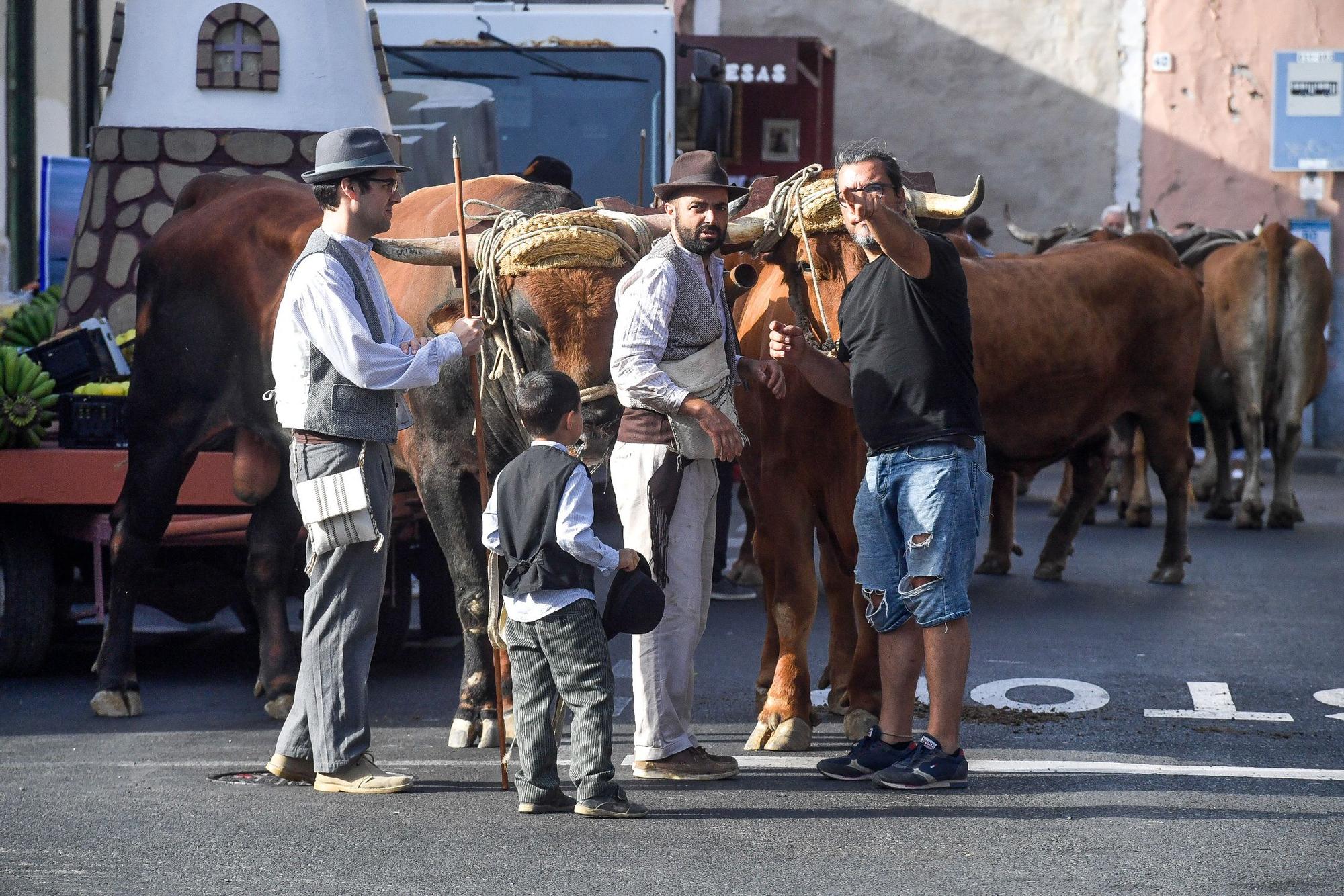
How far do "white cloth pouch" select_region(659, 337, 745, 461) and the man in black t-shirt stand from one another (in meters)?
0.20

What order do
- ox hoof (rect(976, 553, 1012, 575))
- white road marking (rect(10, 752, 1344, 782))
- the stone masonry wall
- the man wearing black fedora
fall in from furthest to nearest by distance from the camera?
ox hoof (rect(976, 553, 1012, 575)) → the stone masonry wall → white road marking (rect(10, 752, 1344, 782)) → the man wearing black fedora

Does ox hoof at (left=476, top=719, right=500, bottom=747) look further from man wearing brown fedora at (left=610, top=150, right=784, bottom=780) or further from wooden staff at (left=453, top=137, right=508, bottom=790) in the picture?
man wearing brown fedora at (left=610, top=150, right=784, bottom=780)

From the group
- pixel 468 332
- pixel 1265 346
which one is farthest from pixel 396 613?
pixel 1265 346

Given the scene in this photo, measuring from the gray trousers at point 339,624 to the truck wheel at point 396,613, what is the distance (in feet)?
8.03

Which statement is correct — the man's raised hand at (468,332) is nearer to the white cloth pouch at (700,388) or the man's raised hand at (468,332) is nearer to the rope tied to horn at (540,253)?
the rope tied to horn at (540,253)

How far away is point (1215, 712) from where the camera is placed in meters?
7.04

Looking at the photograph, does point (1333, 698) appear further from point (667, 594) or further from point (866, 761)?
point (667, 594)

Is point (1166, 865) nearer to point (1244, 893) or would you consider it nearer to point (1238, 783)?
point (1244, 893)

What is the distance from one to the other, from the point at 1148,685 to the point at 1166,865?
270 centimetres

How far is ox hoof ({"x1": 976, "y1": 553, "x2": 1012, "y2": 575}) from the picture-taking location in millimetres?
10859

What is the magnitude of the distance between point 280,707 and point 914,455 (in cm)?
274

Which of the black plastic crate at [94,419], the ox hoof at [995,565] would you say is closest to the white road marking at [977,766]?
the black plastic crate at [94,419]

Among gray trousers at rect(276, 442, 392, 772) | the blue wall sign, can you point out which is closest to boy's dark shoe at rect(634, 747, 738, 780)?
gray trousers at rect(276, 442, 392, 772)

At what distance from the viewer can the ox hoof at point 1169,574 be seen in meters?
10.4
